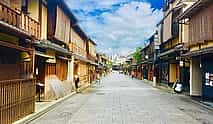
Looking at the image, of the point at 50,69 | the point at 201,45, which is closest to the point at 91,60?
the point at 50,69

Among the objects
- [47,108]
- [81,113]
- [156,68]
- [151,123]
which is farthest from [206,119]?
[156,68]

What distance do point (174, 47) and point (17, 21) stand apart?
22.4 metres

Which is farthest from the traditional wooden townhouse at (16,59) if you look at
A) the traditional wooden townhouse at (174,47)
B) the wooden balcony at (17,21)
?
the traditional wooden townhouse at (174,47)

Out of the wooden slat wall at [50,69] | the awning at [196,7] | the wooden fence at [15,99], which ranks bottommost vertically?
the wooden fence at [15,99]

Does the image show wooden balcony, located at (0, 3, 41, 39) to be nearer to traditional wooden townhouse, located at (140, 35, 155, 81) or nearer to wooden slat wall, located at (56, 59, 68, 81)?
wooden slat wall, located at (56, 59, 68, 81)

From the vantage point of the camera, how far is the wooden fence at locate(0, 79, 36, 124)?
1135 cm

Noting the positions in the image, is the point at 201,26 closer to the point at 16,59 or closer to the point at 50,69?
the point at 50,69

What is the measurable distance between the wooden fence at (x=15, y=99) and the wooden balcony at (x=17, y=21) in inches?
79.8

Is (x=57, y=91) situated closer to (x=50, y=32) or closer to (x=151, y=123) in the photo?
(x=50, y=32)

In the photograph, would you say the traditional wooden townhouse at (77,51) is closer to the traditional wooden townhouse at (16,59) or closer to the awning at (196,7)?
the awning at (196,7)

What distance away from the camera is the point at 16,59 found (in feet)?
54.2

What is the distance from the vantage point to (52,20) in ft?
74.7

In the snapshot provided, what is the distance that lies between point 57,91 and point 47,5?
5.68 meters

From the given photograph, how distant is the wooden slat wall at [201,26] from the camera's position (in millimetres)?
20453
